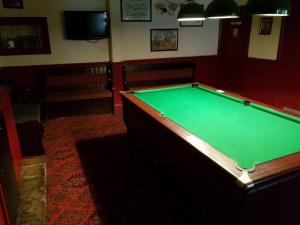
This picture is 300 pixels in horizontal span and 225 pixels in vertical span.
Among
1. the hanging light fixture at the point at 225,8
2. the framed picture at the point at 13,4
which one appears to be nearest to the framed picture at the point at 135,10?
the framed picture at the point at 13,4

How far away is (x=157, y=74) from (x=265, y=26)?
246 centimetres

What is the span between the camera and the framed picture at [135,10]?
16.7 ft

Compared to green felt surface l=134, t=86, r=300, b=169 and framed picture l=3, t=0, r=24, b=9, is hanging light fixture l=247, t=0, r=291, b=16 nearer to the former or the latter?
green felt surface l=134, t=86, r=300, b=169

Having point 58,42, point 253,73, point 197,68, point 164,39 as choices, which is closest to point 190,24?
point 164,39

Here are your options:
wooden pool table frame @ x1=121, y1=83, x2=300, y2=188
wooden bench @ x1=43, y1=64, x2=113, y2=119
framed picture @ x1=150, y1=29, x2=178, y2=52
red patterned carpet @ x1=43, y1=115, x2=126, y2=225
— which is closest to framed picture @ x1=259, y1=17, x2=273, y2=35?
framed picture @ x1=150, y1=29, x2=178, y2=52

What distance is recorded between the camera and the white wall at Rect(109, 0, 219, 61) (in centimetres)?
514

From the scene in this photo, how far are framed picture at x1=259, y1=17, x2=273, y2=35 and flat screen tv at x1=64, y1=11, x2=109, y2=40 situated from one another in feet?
10.4

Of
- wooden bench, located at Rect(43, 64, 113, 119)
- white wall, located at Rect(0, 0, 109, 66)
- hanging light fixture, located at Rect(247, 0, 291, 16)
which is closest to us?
hanging light fixture, located at Rect(247, 0, 291, 16)

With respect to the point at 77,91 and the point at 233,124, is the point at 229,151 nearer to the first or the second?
the point at 233,124

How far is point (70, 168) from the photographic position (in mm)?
3064

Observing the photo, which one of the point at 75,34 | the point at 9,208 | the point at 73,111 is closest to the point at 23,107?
the point at 73,111

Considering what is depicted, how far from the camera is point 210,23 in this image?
596 cm

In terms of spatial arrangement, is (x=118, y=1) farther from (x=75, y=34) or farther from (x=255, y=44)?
(x=255, y=44)

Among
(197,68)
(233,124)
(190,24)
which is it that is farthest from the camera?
(197,68)
